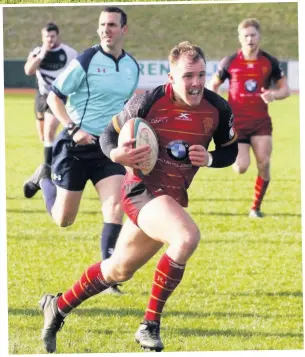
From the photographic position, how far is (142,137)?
543cm

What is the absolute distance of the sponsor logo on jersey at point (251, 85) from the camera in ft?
35.8

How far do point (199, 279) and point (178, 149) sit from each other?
2.56 metres

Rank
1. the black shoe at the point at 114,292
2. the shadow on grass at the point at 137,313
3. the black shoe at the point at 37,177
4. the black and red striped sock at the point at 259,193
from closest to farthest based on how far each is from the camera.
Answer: the shadow on grass at the point at 137,313 → the black shoe at the point at 114,292 → the black shoe at the point at 37,177 → the black and red striped sock at the point at 259,193

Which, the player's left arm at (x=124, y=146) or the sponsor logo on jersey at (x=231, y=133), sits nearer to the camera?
the player's left arm at (x=124, y=146)

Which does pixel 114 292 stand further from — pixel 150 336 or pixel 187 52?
pixel 187 52

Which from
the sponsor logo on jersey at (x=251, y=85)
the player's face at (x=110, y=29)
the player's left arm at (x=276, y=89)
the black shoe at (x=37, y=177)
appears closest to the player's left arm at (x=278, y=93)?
the player's left arm at (x=276, y=89)

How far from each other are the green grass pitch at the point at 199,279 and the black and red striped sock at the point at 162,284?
497 mm

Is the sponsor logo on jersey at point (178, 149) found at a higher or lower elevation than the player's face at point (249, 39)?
higher

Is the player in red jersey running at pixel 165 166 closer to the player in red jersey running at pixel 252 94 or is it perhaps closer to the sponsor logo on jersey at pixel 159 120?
the sponsor logo on jersey at pixel 159 120

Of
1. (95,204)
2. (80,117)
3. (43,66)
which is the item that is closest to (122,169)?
(80,117)

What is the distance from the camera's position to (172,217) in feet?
17.4

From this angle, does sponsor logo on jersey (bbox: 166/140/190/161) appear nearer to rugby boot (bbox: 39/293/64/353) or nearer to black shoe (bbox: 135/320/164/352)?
black shoe (bbox: 135/320/164/352)

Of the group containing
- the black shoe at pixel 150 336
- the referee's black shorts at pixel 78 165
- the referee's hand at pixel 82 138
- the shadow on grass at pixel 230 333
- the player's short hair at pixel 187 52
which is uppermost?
the player's short hair at pixel 187 52

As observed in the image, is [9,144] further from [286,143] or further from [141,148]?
[141,148]
